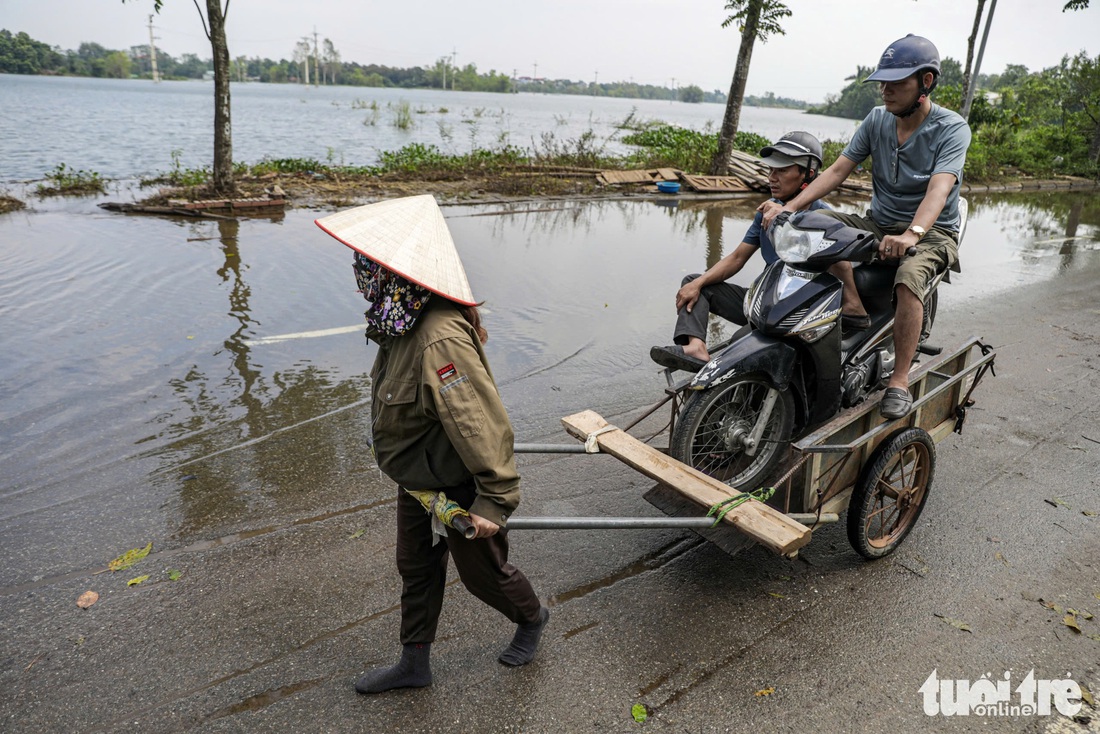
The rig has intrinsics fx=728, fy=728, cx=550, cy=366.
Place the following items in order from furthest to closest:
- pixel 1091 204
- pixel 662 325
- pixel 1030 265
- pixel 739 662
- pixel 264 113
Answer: pixel 264 113 < pixel 1091 204 < pixel 1030 265 < pixel 662 325 < pixel 739 662

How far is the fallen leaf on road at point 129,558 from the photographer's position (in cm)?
349

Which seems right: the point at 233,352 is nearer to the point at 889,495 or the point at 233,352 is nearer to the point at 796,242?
the point at 796,242

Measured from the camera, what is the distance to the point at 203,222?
11633 mm

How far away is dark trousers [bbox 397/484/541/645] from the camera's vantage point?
8.79 ft

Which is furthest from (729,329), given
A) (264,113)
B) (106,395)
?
(264,113)

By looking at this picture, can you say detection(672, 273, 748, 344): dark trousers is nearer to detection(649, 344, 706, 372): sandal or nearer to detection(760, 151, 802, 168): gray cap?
detection(649, 344, 706, 372): sandal

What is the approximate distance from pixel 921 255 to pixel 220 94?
40.2 feet

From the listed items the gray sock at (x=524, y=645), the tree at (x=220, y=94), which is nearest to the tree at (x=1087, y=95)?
the tree at (x=220, y=94)

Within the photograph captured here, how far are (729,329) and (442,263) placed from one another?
5961mm

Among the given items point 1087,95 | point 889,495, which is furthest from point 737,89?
point 1087,95

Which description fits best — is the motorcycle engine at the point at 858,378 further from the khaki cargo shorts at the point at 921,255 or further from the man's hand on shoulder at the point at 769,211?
the man's hand on shoulder at the point at 769,211

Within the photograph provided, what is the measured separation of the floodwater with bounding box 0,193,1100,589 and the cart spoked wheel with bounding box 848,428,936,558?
7.01ft

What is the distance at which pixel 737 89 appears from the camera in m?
18.1

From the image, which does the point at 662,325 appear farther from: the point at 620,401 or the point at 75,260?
the point at 75,260
